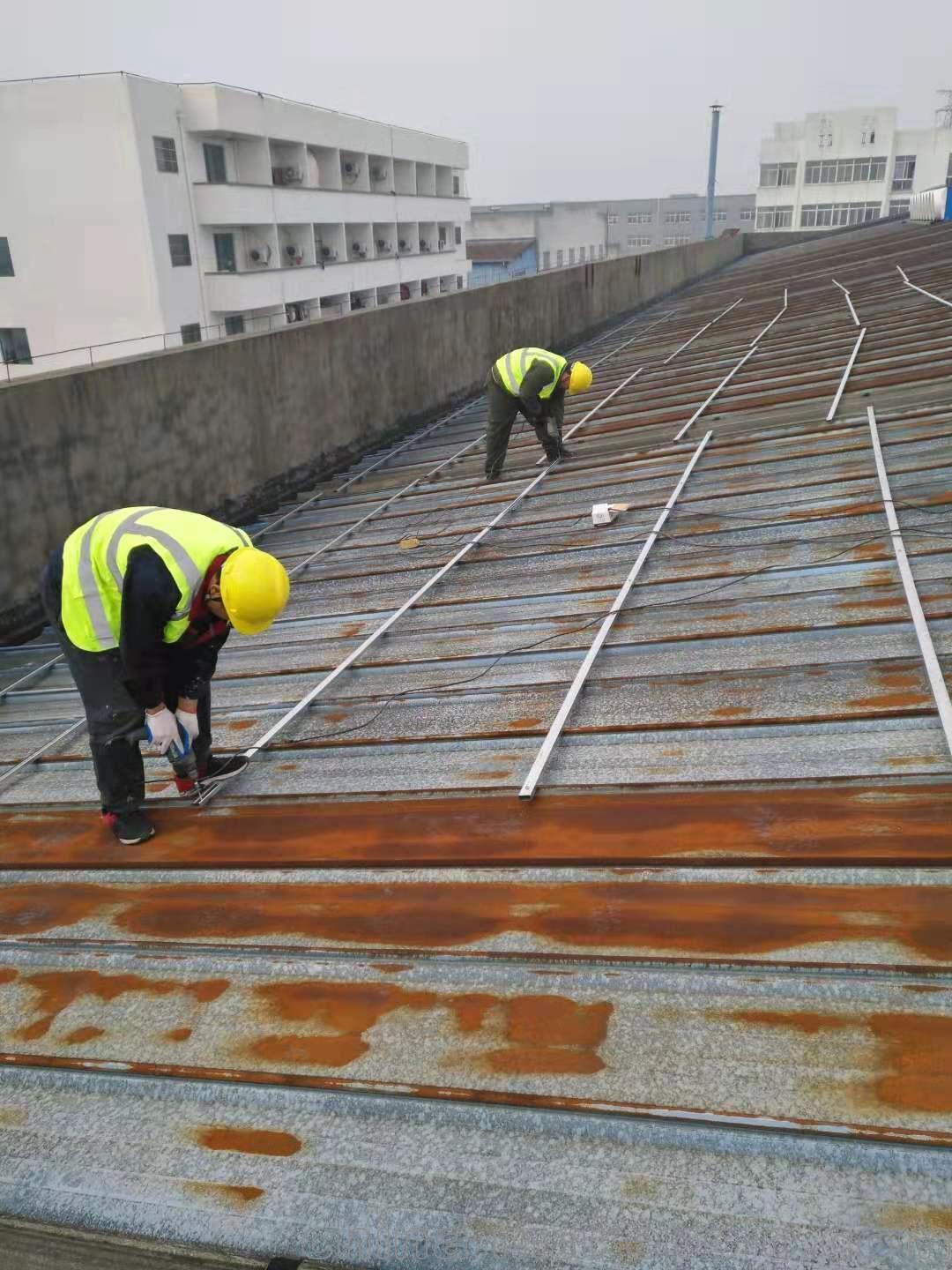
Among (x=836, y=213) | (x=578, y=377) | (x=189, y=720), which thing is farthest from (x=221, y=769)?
(x=836, y=213)

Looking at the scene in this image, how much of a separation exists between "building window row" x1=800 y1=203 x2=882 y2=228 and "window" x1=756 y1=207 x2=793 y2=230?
3.29 feet

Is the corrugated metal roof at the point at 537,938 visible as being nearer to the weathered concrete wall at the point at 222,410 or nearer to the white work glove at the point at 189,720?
the white work glove at the point at 189,720

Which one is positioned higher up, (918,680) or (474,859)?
(918,680)

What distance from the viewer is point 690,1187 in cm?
189

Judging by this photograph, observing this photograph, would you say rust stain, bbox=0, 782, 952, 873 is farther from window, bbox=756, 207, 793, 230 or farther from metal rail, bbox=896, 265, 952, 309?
window, bbox=756, 207, 793, 230

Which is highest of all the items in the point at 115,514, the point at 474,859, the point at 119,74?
the point at 119,74

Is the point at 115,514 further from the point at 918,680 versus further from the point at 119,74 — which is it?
the point at 119,74

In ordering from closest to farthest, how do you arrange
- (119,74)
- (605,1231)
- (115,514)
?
(605,1231)
(115,514)
(119,74)

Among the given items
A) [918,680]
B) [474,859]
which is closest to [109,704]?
[474,859]

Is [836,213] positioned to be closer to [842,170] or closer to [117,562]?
[842,170]

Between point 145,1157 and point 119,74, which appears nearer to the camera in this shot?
point 145,1157

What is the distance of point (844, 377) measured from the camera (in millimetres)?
9148

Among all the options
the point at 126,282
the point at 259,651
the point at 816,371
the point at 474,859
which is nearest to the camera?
the point at 474,859

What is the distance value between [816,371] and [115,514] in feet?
28.4
